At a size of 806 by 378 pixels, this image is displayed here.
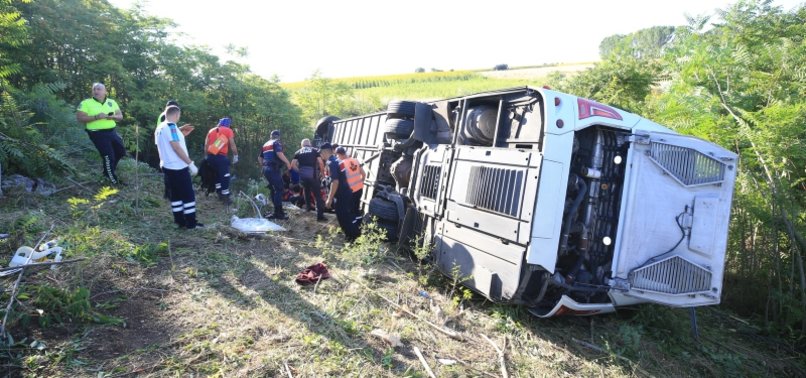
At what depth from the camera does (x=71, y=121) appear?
688cm

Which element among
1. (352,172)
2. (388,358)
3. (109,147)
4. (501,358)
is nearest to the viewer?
(388,358)

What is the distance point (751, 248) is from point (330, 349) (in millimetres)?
4941

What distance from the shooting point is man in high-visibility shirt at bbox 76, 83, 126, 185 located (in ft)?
19.7

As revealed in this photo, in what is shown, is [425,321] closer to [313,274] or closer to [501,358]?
[501,358]

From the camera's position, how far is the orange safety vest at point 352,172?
19.8ft

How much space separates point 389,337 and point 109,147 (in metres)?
5.51

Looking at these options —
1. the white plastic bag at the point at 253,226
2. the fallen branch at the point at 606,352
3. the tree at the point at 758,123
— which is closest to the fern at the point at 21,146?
the white plastic bag at the point at 253,226

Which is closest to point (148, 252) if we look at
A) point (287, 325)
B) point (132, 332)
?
point (132, 332)

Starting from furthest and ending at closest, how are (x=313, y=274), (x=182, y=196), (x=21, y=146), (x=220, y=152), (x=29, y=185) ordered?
(x=220, y=152)
(x=29, y=185)
(x=21, y=146)
(x=182, y=196)
(x=313, y=274)

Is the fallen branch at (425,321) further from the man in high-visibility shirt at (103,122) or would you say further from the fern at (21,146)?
the man in high-visibility shirt at (103,122)

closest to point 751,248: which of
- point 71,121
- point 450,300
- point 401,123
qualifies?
point 450,300

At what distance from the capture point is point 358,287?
422cm

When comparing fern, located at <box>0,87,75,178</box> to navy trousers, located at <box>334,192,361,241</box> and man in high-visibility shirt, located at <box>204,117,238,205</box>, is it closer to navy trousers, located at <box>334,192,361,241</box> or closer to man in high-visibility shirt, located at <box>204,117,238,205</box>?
man in high-visibility shirt, located at <box>204,117,238,205</box>

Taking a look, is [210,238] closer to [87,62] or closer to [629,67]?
[87,62]
